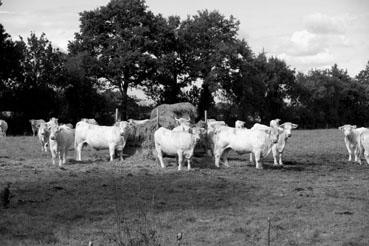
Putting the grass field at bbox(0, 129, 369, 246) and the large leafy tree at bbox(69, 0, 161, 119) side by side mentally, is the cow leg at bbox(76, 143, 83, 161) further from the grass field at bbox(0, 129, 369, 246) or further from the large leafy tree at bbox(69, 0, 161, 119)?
the large leafy tree at bbox(69, 0, 161, 119)

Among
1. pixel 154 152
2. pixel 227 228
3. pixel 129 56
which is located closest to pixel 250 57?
pixel 129 56

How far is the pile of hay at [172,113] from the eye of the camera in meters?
26.1

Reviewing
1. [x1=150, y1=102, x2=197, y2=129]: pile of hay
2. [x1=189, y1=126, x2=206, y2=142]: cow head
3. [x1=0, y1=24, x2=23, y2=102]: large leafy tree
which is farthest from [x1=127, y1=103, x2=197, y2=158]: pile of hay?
[x1=0, y1=24, x2=23, y2=102]: large leafy tree

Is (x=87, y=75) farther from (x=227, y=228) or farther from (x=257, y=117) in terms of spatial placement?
(x=227, y=228)

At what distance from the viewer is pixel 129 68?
56.6 meters

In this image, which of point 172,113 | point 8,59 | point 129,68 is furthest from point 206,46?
point 172,113

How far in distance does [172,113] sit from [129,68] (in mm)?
30107

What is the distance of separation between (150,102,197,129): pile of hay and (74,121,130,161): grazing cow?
2.33 meters

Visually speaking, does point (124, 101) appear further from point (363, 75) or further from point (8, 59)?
point (363, 75)

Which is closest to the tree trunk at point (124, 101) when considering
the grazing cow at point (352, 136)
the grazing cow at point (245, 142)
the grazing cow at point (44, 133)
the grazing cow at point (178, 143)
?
the grazing cow at point (44, 133)

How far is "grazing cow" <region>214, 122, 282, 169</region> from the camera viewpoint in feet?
71.9

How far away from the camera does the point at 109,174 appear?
18.9 metres

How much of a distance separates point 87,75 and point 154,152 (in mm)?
35211

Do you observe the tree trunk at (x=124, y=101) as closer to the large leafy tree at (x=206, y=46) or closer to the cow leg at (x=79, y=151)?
the large leafy tree at (x=206, y=46)
